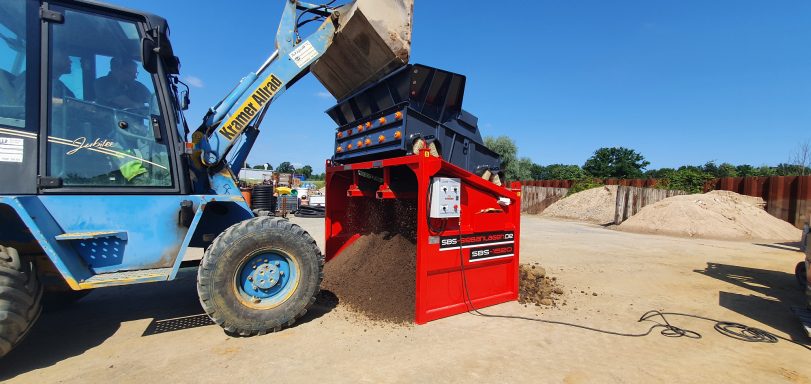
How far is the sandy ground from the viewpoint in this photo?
3029 millimetres

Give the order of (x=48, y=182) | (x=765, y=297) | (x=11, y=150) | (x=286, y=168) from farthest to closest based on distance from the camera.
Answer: (x=286, y=168) < (x=765, y=297) < (x=48, y=182) < (x=11, y=150)

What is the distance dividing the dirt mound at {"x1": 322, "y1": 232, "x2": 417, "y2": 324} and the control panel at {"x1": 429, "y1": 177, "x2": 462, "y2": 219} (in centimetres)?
97

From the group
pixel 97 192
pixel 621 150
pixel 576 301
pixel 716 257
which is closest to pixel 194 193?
pixel 97 192

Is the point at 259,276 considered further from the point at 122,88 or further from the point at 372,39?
the point at 372,39

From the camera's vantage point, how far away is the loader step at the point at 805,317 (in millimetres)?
3836

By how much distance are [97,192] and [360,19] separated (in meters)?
3.11

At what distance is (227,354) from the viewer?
3.33 meters

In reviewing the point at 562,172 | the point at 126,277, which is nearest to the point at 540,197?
the point at 126,277

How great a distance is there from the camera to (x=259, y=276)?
3764mm

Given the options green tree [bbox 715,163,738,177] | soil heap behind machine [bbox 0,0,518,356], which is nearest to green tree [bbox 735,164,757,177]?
green tree [bbox 715,163,738,177]

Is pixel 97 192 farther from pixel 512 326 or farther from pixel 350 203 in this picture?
pixel 512 326

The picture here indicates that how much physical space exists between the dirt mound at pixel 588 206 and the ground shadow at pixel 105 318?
2214 centimetres

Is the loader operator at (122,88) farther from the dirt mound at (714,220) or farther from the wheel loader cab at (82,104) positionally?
the dirt mound at (714,220)

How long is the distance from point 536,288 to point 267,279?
12.1ft
